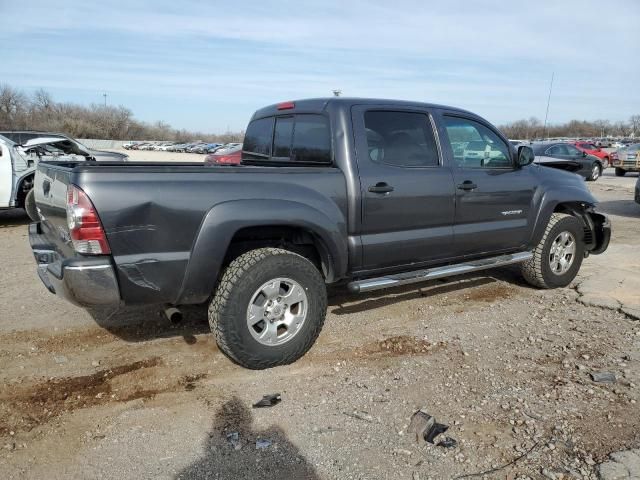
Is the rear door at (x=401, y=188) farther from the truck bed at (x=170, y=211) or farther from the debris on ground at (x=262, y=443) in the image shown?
the debris on ground at (x=262, y=443)

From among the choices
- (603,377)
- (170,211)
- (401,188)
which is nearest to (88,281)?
(170,211)

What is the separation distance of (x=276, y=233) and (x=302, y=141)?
3.25 ft

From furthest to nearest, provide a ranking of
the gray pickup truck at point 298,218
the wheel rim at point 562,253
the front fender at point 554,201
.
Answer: the wheel rim at point 562,253 < the front fender at point 554,201 < the gray pickup truck at point 298,218

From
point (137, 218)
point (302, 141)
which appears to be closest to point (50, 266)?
point (137, 218)

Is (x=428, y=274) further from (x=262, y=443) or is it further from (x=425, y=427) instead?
(x=262, y=443)

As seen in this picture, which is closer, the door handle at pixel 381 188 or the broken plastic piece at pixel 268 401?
the broken plastic piece at pixel 268 401

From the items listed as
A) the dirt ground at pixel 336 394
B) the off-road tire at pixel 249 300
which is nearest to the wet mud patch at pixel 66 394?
the dirt ground at pixel 336 394

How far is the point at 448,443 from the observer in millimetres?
2824

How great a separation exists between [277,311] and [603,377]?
2.32m

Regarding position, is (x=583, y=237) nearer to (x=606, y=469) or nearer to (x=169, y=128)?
(x=606, y=469)

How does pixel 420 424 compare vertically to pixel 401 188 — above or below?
below

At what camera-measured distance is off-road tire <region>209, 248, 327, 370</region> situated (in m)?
3.46

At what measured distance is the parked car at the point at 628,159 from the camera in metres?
23.3

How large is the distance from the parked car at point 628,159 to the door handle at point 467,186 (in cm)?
2271
